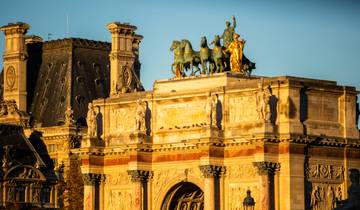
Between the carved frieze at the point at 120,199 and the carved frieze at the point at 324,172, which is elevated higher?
the carved frieze at the point at 324,172

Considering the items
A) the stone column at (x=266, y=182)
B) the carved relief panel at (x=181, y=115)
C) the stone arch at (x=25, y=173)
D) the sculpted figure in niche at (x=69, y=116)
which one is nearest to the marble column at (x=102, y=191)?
the carved relief panel at (x=181, y=115)

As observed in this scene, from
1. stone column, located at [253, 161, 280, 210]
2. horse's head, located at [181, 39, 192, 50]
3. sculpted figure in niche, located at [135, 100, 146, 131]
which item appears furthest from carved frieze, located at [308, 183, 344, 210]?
horse's head, located at [181, 39, 192, 50]

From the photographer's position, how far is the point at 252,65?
358ft

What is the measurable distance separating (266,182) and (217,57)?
8.48 m

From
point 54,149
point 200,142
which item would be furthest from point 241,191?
point 54,149

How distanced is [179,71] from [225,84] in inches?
170

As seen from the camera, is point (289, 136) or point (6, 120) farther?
point (6, 120)

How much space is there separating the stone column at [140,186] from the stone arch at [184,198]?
3.73ft

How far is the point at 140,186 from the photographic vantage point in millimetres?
110438

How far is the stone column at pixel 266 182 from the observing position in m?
103

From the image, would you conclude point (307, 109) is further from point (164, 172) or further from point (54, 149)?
point (54, 149)

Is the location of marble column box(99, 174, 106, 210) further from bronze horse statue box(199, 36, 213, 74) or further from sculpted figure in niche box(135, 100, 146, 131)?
bronze horse statue box(199, 36, 213, 74)

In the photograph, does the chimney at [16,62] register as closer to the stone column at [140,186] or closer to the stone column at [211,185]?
the stone column at [140,186]

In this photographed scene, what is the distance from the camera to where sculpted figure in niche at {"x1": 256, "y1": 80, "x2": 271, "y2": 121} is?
104 meters
